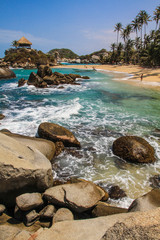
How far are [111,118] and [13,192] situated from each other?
1034 centimetres

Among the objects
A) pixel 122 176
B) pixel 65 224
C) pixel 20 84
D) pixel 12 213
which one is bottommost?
pixel 122 176

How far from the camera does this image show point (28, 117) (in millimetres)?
13320

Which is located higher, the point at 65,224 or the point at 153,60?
the point at 153,60

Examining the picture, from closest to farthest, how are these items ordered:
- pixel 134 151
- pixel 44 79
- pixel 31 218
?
pixel 31 218 < pixel 134 151 < pixel 44 79

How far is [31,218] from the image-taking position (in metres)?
3.82

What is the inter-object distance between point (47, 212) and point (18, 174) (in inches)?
52.0

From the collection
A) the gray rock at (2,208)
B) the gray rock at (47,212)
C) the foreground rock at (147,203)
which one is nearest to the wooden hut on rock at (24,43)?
the gray rock at (2,208)

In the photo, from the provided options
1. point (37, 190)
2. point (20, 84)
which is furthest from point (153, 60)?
point (37, 190)

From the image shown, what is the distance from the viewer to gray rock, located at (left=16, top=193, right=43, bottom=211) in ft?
12.9

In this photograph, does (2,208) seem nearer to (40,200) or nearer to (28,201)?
(28,201)

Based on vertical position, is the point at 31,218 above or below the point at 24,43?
below

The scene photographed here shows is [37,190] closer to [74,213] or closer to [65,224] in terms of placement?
[74,213]

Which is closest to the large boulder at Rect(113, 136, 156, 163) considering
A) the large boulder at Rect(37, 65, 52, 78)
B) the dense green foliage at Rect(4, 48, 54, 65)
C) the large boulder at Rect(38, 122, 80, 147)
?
the large boulder at Rect(38, 122, 80, 147)

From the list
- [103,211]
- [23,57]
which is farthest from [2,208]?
[23,57]
